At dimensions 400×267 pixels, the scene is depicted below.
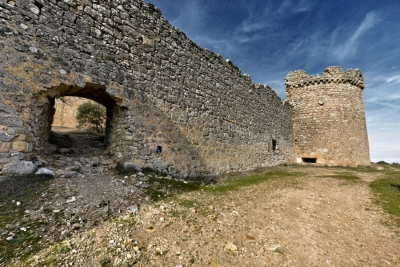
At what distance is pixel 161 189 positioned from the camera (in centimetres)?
471

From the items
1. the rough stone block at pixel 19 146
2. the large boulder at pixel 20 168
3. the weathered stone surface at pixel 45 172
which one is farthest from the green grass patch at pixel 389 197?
the rough stone block at pixel 19 146

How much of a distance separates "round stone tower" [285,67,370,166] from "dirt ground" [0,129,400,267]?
12.3 m

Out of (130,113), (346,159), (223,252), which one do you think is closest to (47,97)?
(130,113)

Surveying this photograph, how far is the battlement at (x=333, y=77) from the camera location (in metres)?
16.0

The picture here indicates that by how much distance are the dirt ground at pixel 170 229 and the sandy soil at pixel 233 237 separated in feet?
0.04

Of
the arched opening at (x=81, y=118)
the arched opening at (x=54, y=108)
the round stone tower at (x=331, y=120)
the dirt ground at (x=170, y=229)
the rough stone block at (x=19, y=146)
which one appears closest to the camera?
the dirt ground at (x=170, y=229)

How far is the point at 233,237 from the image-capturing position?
3.21 m

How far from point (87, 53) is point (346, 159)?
17215mm

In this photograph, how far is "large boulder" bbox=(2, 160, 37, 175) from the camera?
3.72 metres

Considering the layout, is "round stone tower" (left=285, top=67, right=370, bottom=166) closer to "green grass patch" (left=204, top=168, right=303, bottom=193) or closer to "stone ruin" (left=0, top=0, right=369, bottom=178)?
"stone ruin" (left=0, top=0, right=369, bottom=178)

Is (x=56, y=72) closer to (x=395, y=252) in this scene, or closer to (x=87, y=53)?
(x=87, y=53)

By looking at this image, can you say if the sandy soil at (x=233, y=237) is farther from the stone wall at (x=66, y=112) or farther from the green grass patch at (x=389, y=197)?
the stone wall at (x=66, y=112)

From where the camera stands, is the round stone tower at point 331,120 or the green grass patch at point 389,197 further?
the round stone tower at point 331,120

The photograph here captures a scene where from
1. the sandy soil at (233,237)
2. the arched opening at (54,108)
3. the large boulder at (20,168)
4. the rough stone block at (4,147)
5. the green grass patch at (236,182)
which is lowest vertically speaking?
the sandy soil at (233,237)
